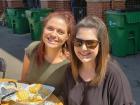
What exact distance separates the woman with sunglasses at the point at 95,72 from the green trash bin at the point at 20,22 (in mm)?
11063

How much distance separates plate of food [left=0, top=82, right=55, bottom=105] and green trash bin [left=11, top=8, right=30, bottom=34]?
10.5 m

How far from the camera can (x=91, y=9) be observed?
971cm

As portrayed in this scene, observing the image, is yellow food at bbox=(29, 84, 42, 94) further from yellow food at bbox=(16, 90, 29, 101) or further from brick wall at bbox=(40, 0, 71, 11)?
brick wall at bbox=(40, 0, 71, 11)

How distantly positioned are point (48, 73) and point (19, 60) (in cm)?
557

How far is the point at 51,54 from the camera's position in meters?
3.19

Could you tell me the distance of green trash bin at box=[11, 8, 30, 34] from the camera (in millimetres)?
13469

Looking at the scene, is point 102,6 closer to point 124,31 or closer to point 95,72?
point 124,31

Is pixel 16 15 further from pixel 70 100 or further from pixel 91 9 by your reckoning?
pixel 70 100

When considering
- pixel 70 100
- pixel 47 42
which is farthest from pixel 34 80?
pixel 70 100

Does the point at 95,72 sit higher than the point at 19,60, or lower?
higher

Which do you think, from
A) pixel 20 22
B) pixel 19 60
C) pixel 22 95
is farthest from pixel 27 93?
pixel 20 22

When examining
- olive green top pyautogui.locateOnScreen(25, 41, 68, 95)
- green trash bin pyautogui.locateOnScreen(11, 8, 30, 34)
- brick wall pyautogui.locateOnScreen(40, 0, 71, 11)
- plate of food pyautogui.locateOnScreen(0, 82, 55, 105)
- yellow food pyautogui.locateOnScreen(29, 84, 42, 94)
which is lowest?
green trash bin pyautogui.locateOnScreen(11, 8, 30, 34)

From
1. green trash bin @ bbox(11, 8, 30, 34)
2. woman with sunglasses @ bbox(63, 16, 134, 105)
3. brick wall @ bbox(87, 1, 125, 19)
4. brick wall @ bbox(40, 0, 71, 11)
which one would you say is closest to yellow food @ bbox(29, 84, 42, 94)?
woman with sunglasses @ bbox(63, 16, 134, 105)

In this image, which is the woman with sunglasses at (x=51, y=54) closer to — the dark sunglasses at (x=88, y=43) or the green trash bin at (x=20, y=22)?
the dark sunglasses at (x=88, y=43)
